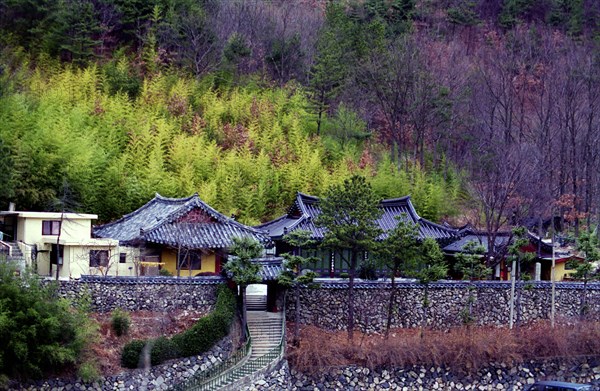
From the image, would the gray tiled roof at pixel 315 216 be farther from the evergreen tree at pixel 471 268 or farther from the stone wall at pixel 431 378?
the stone wall at pixel 431 378

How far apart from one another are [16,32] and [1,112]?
505 inches

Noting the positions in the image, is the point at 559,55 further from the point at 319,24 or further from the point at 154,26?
the point at 154,26

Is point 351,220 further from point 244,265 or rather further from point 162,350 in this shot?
point 162,350

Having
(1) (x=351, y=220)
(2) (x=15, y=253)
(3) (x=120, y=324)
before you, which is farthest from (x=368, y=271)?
(2) (x=15, y=253)

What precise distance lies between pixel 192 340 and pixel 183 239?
17.5 ft

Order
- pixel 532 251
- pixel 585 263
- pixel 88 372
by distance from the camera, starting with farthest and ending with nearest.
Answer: pixel 532 251 → pixel 585 263 → pixel 88 372

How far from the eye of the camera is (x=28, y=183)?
3109cm

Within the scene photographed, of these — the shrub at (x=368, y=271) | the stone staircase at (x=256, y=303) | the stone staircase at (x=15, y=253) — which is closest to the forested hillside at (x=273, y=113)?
the stone staircase at (x=15, y=253)

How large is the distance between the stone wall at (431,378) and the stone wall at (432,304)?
2.08 m

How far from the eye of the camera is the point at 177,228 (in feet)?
92.5

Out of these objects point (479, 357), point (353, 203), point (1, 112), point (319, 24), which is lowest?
point (479, 357)

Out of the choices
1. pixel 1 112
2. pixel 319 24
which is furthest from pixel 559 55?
pixel 1 112

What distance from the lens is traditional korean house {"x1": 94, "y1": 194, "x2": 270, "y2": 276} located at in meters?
27.7

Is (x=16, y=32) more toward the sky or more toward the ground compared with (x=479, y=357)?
more toward the sky
